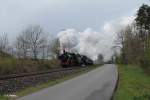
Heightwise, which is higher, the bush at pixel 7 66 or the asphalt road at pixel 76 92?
the bush at pixel 7 66

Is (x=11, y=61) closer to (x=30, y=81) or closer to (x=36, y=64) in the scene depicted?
(x=36, y=64)

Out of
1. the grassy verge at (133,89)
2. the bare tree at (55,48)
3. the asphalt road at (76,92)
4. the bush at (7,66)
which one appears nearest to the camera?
the asphalt road at (76,92)

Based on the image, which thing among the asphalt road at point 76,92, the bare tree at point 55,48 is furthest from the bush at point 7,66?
the bare tree at point 55,48

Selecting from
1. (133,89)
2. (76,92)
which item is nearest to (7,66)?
(133,89)

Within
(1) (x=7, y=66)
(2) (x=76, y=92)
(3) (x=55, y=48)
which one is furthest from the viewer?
(3) (x=55, y=48)

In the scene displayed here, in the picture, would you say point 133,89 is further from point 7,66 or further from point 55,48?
point 55,48

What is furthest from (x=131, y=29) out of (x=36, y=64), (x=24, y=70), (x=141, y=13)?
(x=24, y=70)

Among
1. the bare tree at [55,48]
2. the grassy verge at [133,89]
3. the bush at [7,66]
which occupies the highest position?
the bare tree at [55,48]

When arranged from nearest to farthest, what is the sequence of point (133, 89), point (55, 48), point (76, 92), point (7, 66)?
point (76, 92)
point (133, 89)
point (7, 66)
point (55, 48)

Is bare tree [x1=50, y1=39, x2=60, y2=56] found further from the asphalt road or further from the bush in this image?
the asphalt road

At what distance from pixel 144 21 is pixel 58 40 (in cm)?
2502

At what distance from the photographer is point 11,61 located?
40031 millimetres

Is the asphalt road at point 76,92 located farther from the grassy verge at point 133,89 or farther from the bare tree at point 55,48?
the bare tree at point 55,48

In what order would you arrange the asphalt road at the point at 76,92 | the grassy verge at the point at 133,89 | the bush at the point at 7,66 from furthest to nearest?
the bush at the point at 7,66 → the grassy verge at the point at 133,89 → the asphalt road at the point at 76,92
